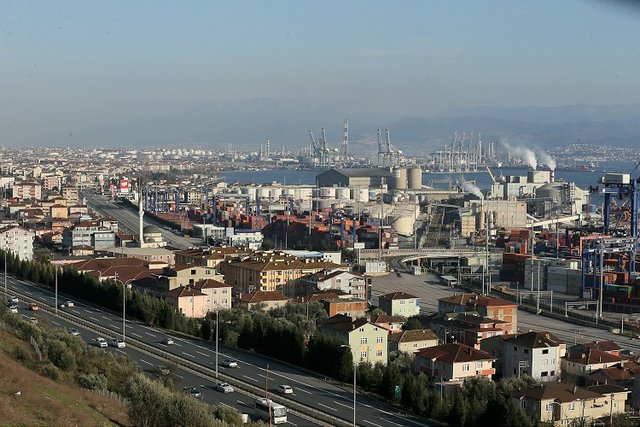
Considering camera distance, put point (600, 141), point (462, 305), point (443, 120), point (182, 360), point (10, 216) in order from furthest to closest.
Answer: point (443, 120), point (600, 141), point (10, 216), point (462, 305), point (182, 360)

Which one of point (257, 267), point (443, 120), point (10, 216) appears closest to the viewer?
point (257, 267)

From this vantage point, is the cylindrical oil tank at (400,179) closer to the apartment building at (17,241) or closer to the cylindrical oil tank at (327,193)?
the cylindrical oil tank at (327,193)

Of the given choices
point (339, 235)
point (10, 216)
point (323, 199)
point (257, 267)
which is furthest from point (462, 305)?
point (323, 199)

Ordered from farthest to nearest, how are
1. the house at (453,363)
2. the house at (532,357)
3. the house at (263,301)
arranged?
the house at (263,301), the house at (532,357), the house at (453,363)

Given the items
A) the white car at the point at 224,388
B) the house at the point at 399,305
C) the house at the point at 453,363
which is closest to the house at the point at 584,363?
the house at the point at 453,363

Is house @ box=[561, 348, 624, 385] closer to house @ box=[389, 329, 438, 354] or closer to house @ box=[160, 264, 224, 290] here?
house @ box=[389, 329, 438, 354]

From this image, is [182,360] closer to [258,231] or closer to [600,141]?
[258,231]

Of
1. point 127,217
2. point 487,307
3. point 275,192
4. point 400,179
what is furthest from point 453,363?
point 400,179

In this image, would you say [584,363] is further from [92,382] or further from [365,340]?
A: [92,382]
